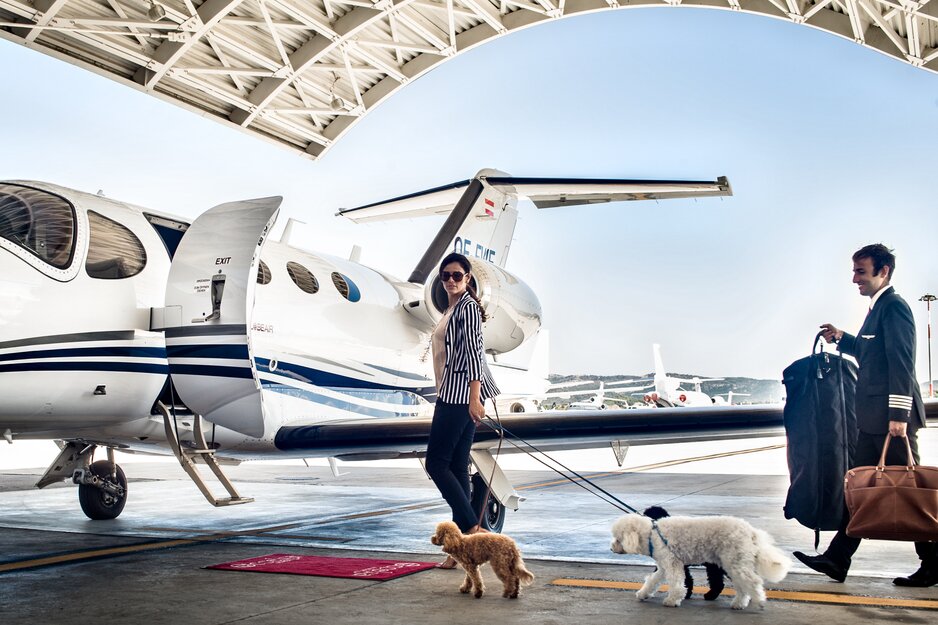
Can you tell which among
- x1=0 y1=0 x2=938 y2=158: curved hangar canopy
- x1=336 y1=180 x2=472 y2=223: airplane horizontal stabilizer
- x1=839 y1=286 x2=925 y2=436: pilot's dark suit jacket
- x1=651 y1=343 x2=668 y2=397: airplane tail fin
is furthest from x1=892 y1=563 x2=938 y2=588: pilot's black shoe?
x1=651 y1=343 x2=668 y2=397: airplane tail fin

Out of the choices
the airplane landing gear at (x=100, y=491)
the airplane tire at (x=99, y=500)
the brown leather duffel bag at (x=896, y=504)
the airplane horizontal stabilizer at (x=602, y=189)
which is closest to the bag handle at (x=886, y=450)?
the brown leather duffel bag at (x=896, y=504)

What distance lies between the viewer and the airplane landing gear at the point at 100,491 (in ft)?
27.6

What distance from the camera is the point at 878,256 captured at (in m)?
5.00

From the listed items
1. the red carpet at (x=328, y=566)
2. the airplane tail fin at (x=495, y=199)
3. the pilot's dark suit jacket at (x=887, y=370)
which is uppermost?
the airplane tail fin at (x=495, y=199)

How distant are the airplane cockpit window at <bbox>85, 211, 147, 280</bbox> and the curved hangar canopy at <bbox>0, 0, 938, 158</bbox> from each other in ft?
18.1

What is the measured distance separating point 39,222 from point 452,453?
3728 millimetres

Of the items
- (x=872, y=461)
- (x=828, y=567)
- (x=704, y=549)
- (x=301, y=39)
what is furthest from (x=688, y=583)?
(x=301, y=39)

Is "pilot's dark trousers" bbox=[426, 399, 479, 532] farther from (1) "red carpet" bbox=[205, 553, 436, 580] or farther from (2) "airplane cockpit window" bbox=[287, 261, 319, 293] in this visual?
(2) "airplane cockpit window" bbox=[287, 261, 319, 293]

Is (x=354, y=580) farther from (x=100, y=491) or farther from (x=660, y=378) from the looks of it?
(x=660, y=378)

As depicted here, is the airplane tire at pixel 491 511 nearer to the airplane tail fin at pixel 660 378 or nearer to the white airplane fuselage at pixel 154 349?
the white airplane fuselage at pixel 154 349

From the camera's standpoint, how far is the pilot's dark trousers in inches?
200

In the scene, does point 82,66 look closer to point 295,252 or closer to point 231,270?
point 295,252

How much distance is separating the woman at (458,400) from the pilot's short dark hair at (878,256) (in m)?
2.32

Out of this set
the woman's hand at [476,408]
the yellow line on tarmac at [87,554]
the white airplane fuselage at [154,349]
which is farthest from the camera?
the white airplane fuselage at [154,349]
